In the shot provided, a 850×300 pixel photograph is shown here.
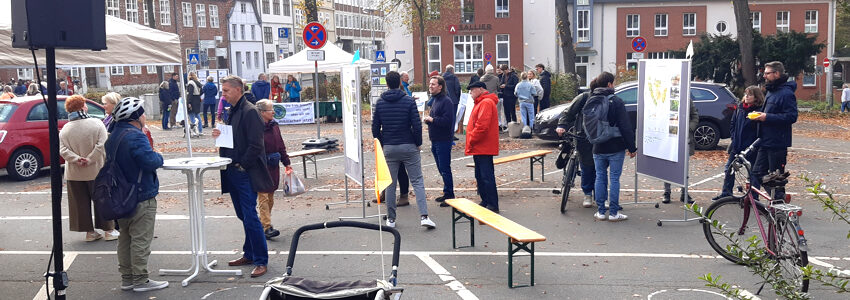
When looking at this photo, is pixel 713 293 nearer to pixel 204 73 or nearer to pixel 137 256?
pixel 137 256

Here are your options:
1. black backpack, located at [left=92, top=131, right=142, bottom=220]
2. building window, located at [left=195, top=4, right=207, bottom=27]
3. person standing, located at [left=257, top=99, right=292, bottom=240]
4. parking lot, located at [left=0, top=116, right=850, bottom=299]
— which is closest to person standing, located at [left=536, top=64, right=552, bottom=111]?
parking lot, located at [left=0, top=116, right=850, bottom=299]

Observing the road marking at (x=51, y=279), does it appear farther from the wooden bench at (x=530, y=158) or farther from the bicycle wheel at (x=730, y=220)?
the bicycle wheel at (x=730, y=220)

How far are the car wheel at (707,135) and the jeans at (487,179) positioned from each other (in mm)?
7857

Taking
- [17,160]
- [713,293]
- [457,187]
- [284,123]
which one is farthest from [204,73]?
[713,293]

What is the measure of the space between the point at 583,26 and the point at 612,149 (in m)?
54.2

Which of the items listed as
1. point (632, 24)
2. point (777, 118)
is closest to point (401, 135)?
point (777, 118)

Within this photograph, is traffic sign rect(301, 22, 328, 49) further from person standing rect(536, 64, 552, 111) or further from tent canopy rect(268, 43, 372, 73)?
tent canopy rect(268, 43, 372, 73)

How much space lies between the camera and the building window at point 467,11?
5881cm

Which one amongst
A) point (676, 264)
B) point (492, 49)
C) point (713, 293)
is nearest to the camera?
point (713, 293)

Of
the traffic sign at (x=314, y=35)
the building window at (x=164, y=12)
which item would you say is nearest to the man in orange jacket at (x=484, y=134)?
the traffic sign at (x=314, y=35)

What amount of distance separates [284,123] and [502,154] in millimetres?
12203

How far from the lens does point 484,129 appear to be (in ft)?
32.2

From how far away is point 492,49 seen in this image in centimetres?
5906

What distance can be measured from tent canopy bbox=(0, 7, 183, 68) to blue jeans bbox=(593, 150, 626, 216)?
5.34m
